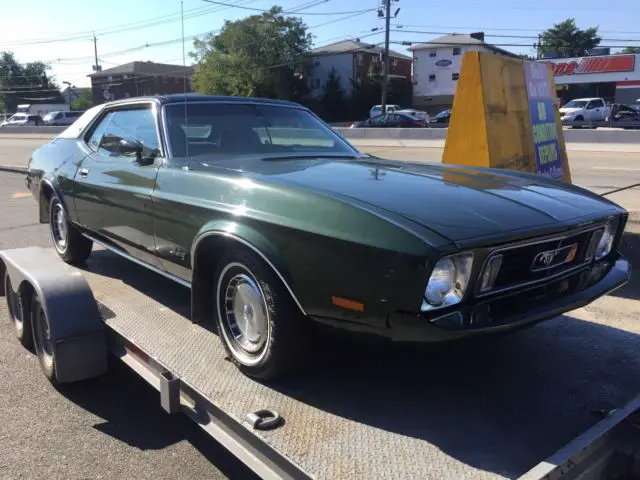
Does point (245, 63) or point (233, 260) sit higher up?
point (245, 63)

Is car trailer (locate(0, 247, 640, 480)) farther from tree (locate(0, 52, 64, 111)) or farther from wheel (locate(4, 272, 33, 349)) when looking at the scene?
tree (locate(0, 52, 64, 111))

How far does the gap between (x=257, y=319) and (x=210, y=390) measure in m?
0.41

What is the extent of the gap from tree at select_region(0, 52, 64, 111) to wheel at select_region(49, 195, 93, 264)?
103726 millimetres

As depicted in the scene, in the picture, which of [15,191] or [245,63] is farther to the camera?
[245,63]

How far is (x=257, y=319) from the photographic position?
9.31 ft

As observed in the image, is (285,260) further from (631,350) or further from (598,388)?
(631,350)

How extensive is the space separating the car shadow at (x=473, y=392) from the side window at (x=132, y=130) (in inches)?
62.3

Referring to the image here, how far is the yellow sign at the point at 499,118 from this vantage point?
588 centimetres

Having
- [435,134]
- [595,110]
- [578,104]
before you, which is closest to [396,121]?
[435,134]

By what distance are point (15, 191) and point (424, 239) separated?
42.0 feet

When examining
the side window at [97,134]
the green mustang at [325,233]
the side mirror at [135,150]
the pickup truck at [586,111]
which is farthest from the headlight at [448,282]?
the pickup truck at [586,111]

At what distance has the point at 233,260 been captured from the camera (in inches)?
113

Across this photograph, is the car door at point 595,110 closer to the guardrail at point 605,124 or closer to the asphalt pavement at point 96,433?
the guardrail at point 605,124

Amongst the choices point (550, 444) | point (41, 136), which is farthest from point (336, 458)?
point (41, 136)
